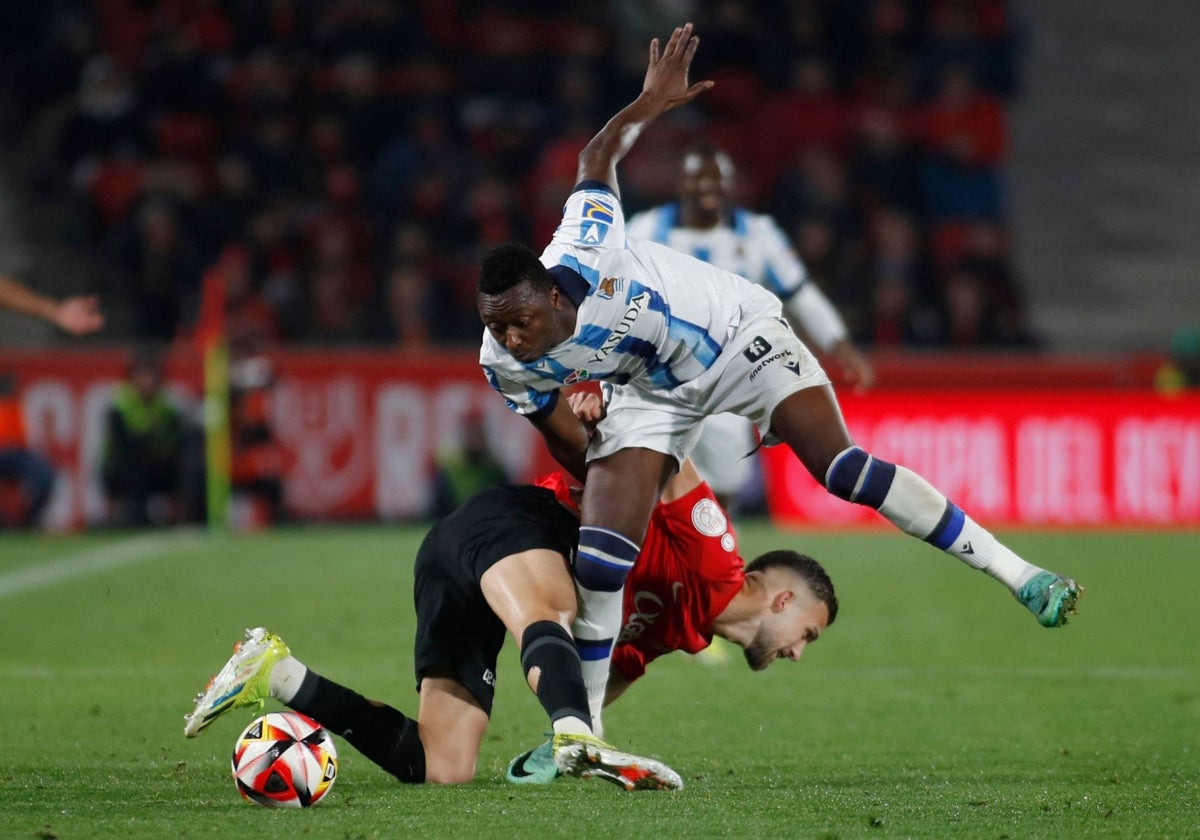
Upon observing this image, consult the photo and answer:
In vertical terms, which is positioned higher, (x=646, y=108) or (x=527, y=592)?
(x=646, y=108)

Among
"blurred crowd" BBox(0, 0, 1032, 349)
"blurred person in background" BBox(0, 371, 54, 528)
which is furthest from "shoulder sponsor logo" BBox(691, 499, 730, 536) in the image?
"blurred crowd" BBox(0, 0, 1032, 349)

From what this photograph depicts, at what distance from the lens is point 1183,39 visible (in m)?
20.5

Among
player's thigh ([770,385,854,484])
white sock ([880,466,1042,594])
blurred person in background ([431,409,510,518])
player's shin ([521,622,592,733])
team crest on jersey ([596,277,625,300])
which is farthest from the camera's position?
blurred person in background ([431,409,510,518])

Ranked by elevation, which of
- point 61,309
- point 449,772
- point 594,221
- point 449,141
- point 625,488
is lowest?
point 449,772

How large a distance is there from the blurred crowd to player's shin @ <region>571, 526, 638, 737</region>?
10222 mm

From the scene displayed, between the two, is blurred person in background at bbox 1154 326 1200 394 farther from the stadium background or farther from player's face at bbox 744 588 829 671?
player's face at bbox 744 588 829 671

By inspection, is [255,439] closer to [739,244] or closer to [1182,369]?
[739,244]

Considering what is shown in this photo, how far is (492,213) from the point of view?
52.2ft

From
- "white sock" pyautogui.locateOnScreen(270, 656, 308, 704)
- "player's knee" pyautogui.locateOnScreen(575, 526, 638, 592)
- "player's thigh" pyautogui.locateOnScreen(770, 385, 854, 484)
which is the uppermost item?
→ "player's thigh" pyautogui.locateOnScreen(770, 385, 854, 484)

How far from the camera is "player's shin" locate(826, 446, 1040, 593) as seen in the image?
17.6 feet

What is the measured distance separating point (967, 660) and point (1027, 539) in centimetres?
564

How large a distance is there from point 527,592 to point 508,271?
35.1 inches

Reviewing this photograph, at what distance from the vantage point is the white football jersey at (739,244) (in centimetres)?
789

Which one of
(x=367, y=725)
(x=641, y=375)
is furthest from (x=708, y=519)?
(x=367, y=725)
